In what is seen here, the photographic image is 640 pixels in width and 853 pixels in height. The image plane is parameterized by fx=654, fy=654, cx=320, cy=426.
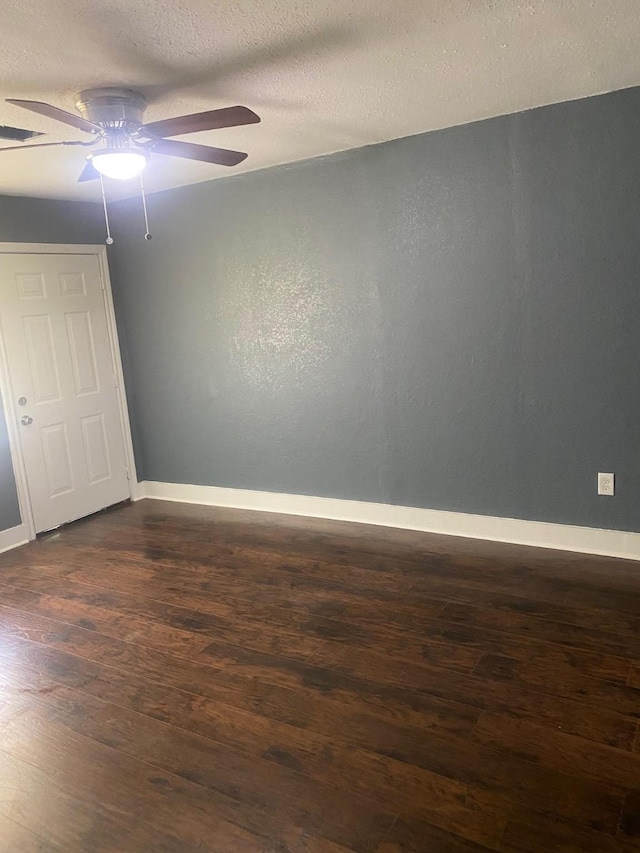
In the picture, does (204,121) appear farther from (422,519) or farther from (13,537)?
(13,537)

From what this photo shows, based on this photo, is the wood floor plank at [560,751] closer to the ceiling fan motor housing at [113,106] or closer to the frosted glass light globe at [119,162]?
the frosted glass light globe at [119,162]

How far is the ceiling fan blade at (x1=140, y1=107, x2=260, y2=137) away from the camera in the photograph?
2.25 m

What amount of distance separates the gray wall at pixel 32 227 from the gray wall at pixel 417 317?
26 centimetres

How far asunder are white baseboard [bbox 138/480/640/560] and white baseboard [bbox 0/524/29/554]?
1.07m

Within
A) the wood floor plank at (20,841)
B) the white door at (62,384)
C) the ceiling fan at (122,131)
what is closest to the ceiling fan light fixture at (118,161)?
the ceiling fan at (122,131)

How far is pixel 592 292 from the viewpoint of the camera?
132 inches

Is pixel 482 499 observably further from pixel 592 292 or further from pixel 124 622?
pixel 124 622

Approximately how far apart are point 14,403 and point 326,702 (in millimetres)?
3114

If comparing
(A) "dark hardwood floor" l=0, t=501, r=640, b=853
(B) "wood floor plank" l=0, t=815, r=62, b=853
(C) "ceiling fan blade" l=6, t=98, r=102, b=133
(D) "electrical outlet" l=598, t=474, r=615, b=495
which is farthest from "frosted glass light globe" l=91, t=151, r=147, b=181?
(D) "electrical outlet" l=598, t=474, r=615, b=495

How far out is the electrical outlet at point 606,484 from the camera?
3.47 m

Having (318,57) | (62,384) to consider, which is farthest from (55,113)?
(62,384)

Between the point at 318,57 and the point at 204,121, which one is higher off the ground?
the point at 318,57

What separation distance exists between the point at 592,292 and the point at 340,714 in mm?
2382

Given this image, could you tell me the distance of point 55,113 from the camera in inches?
86.0
